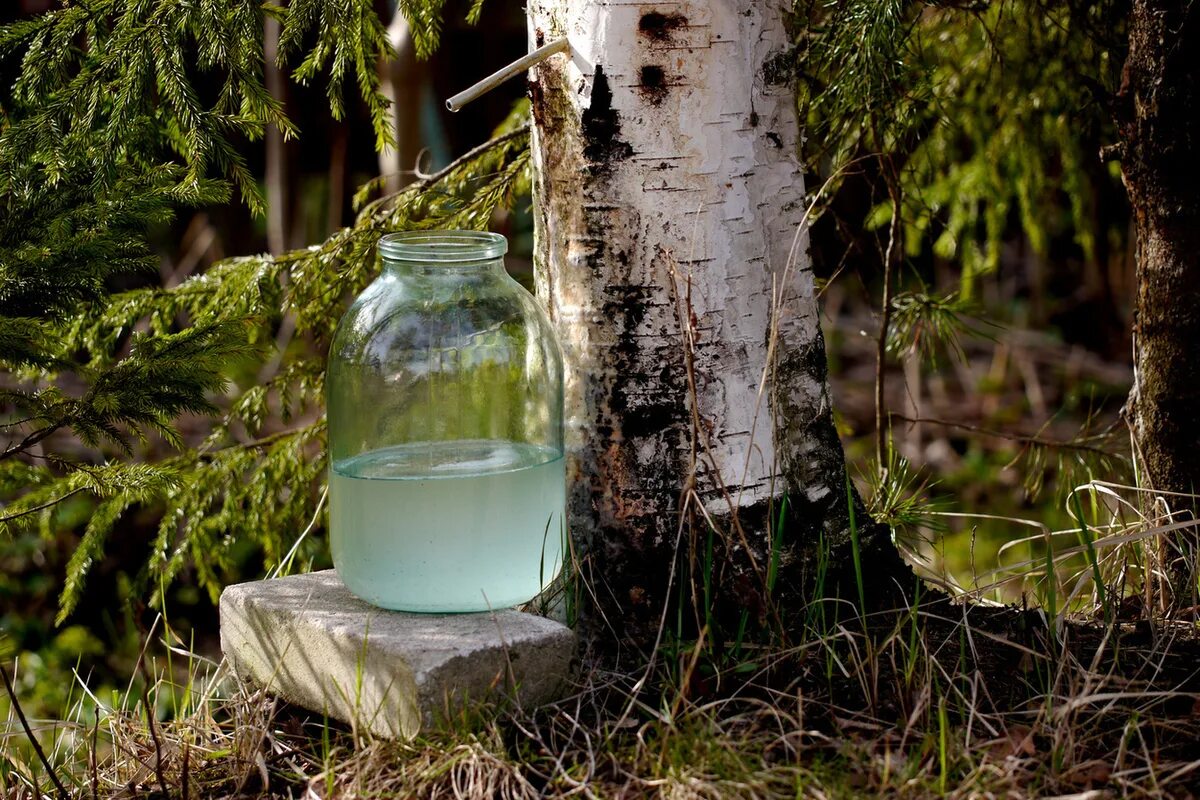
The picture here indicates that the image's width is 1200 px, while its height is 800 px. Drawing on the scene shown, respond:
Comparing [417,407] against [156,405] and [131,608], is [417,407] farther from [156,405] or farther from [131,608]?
[131,608]

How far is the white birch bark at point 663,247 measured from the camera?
1.88 meters

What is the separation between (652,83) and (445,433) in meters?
0.72

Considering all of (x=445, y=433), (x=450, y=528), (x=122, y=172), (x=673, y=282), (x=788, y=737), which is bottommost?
(x=788, y=737)

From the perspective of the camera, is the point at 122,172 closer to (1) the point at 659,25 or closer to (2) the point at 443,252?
(2) the point at 443,252

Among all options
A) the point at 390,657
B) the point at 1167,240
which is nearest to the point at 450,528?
the point at 390,657

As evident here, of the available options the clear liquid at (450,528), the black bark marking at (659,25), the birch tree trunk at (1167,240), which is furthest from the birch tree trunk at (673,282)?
the birch tree trunk at (1167,240)

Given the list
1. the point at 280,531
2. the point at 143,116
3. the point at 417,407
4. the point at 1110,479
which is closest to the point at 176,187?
the point at 143,116

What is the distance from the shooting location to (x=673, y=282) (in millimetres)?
1904

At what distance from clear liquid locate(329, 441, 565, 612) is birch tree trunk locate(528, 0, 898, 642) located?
0.38 ft

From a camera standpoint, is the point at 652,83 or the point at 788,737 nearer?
the point at 788,737

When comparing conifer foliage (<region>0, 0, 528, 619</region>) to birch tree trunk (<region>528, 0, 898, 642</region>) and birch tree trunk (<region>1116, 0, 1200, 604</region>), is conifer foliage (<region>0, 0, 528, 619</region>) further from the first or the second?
birch tree trunk (<region>1116, 0, 1200, 604</region>)

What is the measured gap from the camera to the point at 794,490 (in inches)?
80.7

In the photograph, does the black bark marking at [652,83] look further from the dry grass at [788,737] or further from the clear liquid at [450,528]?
the dry grass at [788,737]

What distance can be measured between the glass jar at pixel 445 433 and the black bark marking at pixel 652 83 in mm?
347
